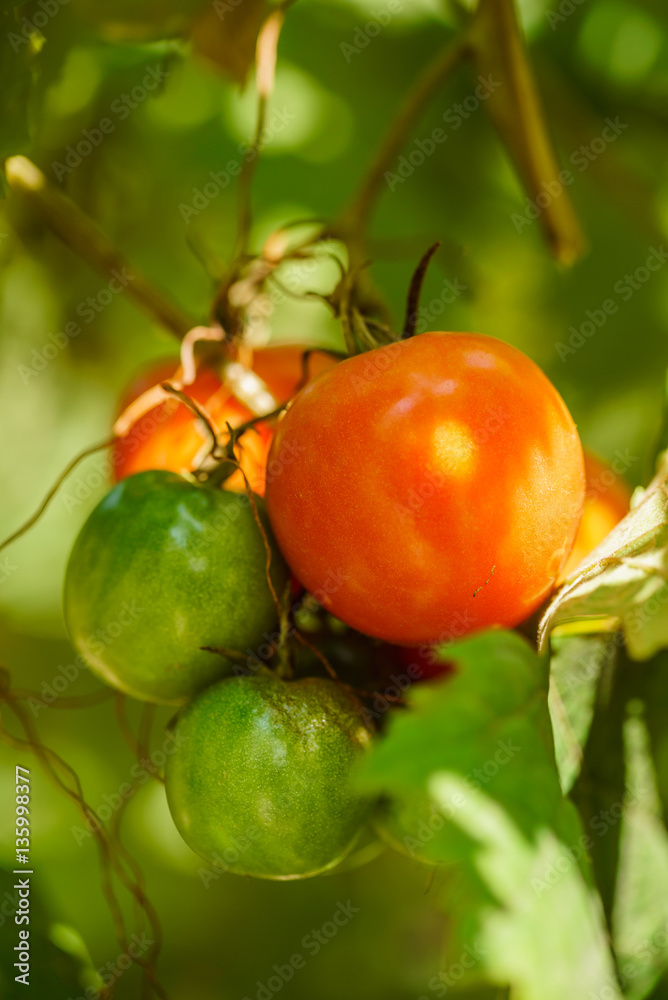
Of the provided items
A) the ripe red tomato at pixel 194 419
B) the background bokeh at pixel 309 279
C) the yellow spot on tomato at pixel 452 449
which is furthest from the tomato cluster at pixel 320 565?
the background bokeh at pixel 309 279

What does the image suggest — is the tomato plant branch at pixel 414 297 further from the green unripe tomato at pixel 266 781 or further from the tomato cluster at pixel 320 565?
the green unripe tomato at pixel 266 781

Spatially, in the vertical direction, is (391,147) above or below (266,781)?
above

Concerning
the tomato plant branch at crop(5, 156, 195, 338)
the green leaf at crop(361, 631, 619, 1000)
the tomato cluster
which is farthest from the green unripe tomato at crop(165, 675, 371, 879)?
the tomato plant branch at crop(5, 156, 195, 338)

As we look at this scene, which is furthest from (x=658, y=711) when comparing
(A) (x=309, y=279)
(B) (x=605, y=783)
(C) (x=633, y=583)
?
(A) (x=309, y=279)

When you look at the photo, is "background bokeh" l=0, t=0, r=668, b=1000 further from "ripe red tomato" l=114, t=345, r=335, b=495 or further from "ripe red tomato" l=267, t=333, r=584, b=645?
"ripe red tomato" l=267, t=333, r=584, b=645

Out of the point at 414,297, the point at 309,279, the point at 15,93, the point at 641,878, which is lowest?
the point at 641,878

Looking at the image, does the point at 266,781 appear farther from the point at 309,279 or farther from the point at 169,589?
the point at 309,279
